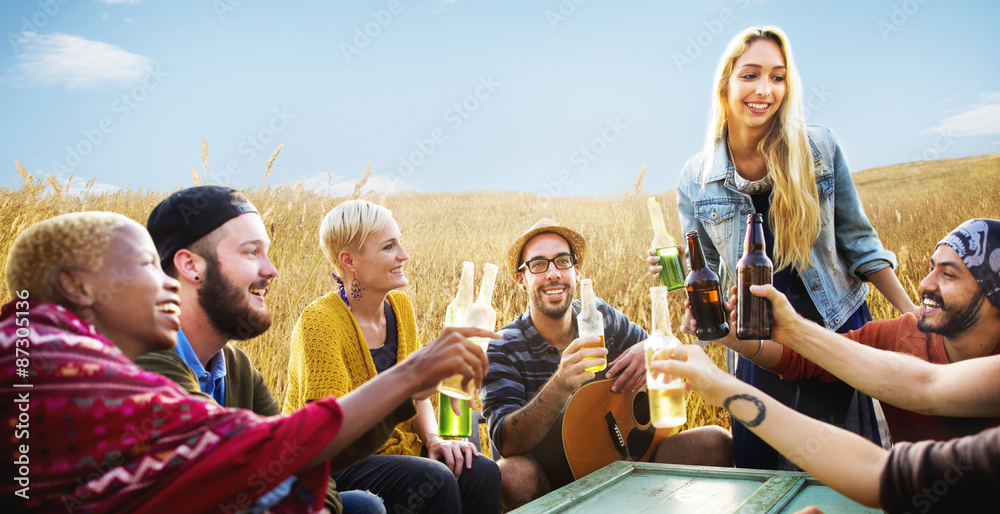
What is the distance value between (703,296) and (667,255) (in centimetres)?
36

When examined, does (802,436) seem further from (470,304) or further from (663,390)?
(470,304)

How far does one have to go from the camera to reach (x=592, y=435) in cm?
353

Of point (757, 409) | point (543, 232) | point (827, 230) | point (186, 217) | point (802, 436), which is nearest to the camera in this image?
point (802, 436)

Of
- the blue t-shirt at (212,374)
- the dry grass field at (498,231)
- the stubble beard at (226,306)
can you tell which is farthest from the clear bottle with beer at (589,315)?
the dry grass field at (498,231)

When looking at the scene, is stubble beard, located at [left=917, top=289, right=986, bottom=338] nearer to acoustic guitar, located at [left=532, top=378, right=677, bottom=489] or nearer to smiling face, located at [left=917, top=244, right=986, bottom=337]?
smiling face, located at [left=917, top=244, right=986, bottom=337]

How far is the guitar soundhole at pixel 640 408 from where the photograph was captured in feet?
12.2

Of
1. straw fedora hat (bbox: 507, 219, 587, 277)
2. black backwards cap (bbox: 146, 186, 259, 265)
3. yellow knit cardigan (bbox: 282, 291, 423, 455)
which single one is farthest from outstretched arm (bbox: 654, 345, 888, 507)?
straw fedora hat (bbox: 507, 219, 587, 277)

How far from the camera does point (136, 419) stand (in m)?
1.37

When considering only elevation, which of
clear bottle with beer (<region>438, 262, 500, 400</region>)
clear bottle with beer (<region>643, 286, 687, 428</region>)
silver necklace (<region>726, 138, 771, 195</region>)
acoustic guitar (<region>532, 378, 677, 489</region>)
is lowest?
acoustic guitar (<region>532, 378, 677, 489</region>)

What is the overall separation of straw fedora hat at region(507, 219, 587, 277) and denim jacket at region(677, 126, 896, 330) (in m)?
0.76

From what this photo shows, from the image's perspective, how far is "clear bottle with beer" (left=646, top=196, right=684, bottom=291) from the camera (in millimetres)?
3168

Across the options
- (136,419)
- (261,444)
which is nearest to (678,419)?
(261,444)

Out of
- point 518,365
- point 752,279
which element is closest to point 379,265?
point 518,365

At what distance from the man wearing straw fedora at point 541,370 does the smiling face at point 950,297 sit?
1.35 m
